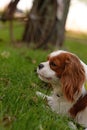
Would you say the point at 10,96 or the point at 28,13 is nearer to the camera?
the point at 10,96

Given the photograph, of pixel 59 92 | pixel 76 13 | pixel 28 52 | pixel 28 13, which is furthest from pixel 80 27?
pixel 59 92

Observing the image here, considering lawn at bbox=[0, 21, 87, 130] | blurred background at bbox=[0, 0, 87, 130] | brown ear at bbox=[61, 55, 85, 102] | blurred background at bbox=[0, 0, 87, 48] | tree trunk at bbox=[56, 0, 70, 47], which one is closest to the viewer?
lawn at bbox=[0, 21, 87, 130]

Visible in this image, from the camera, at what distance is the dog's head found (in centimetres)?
541

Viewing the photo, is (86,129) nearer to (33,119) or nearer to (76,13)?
(33,119)

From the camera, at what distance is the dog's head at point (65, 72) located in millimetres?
5410

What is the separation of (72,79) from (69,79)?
3cm

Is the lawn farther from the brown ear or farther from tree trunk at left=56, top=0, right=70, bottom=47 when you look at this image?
tree trunk at left=56, top=0, right=70, bottom=47

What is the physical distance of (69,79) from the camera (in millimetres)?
5418

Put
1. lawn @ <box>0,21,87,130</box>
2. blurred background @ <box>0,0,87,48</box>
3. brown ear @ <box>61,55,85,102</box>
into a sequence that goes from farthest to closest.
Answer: blurred background @ <box>0,0,87,48</box>, brown ear @ <box>61,55,85,102</box>, lawn @ <box>0,21,87,130</box>

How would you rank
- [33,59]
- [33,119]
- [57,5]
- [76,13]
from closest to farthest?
[33,119] < [33,59] < [57,5] < [76,13]

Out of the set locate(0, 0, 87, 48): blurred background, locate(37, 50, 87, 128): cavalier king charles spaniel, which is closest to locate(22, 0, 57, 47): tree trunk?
locate(0, 0, 87, 48): blurred background

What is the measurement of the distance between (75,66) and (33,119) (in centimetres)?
103

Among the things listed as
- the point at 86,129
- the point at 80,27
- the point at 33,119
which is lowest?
the point at 80,27

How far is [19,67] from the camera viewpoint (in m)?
7.52
